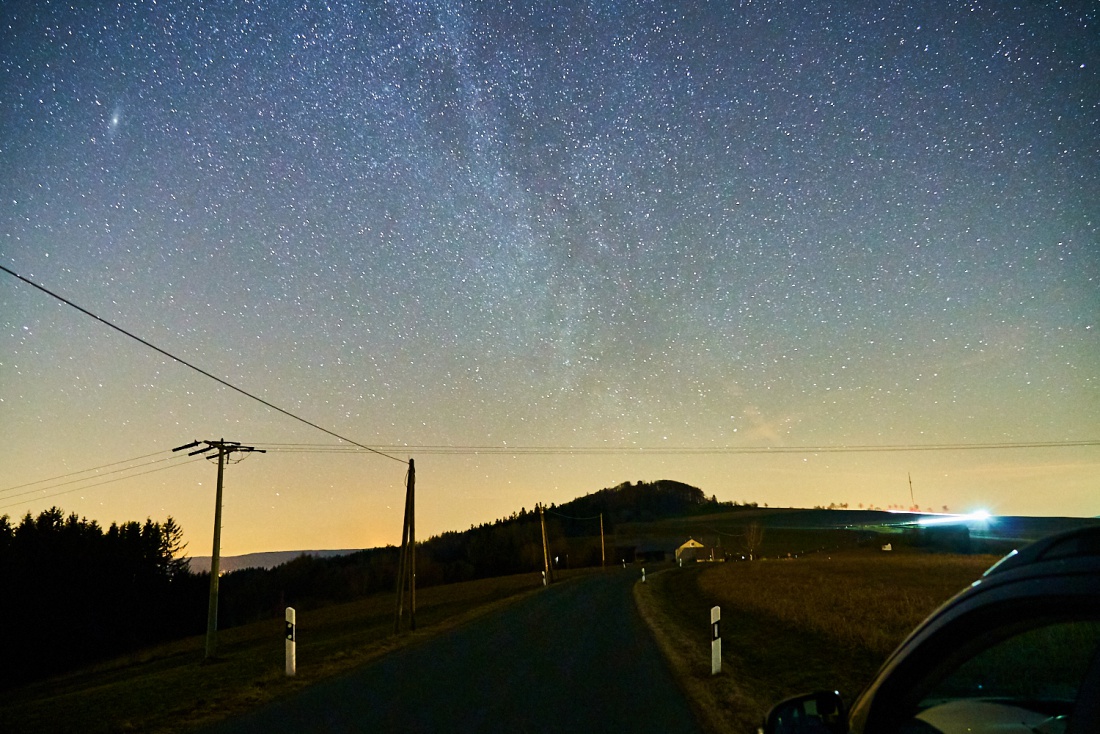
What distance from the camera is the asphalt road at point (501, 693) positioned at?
816cm

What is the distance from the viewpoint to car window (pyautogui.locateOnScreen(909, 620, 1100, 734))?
232 centimetres

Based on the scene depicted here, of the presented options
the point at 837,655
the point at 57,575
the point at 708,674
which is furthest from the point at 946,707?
the point at 57,575

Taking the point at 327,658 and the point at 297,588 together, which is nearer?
the point at 327,658

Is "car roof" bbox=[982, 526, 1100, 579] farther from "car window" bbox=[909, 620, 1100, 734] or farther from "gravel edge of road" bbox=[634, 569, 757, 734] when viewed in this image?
"gravel edge of road" bbox=[634, 569, 757, 734]

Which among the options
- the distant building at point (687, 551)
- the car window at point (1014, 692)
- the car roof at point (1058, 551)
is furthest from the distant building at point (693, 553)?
Answer: the car roof at point (1058, 551)

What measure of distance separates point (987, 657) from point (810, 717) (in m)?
1.37

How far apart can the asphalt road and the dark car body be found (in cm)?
562

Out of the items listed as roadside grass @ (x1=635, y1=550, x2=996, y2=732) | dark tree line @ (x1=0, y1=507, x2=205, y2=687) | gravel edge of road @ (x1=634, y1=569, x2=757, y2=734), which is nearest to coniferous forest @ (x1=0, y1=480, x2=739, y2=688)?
dark tree line @ (x1=0, y1=507, x2=205, y2=687)

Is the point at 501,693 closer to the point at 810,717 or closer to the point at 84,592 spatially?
the point at 810,717

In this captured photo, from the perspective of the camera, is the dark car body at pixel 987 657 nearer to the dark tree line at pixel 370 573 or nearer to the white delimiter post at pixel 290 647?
the white delimiter post at pixel 290 647

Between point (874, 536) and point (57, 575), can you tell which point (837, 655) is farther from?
point (874, 536)

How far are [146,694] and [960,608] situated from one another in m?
14.4

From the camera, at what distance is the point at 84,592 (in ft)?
197

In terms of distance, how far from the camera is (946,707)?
2510 millimetres
